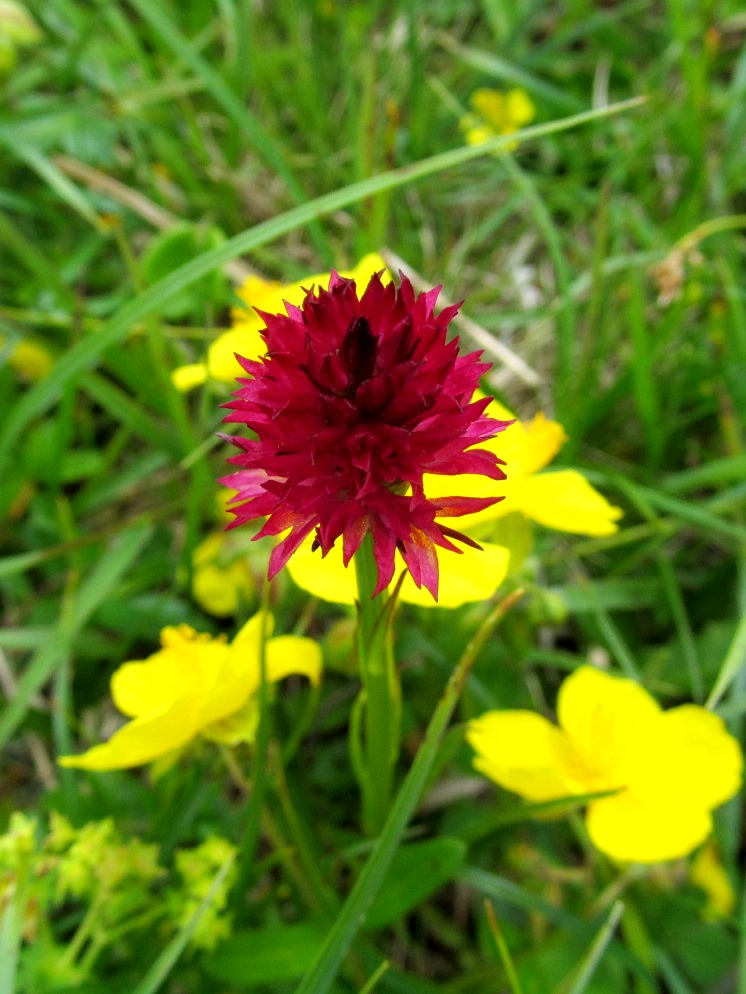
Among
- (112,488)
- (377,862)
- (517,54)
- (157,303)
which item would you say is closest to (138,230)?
(112,488)

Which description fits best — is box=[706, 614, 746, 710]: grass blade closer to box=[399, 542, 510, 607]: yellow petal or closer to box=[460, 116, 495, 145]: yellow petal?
box=[399, 542, 510, 607]: yellow petal

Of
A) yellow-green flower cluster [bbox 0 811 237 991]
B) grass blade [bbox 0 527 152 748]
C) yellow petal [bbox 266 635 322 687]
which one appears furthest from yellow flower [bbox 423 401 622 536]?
grass blade [bbox 0 527 152 748]

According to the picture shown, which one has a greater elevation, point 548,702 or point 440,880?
point 548,702

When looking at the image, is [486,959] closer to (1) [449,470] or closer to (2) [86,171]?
(1) [449,470]

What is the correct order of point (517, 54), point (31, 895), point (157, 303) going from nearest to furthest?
point (31, 895) → point (157, 303) → point (517, 54)

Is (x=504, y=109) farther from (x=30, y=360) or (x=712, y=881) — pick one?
(x=712, y=881)

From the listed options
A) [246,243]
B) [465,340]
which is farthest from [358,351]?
[465,340]
